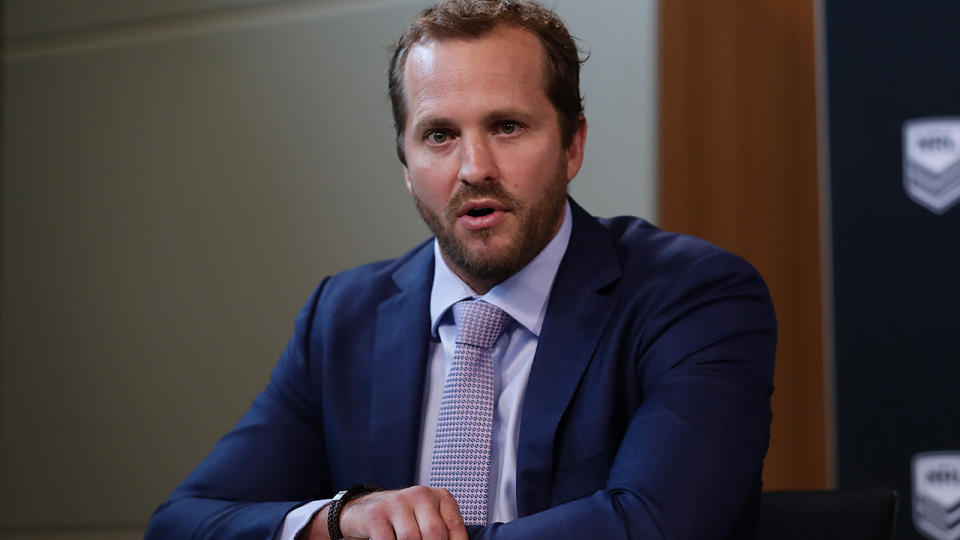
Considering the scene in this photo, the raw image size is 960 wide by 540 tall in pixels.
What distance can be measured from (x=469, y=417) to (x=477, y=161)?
33 centimetres

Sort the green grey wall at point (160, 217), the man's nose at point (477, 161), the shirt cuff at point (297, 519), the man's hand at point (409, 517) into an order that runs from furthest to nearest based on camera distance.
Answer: the green grey wall at point (160, 217) < the man's nose at point (477, 161) < the shirt cuff at point (297, 519) < the man's hand at point (409, 517)

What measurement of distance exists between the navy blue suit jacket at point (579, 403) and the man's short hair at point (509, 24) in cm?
16

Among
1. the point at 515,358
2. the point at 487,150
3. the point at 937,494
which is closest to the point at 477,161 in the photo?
the point at 487,150

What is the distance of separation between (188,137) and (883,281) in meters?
1.65

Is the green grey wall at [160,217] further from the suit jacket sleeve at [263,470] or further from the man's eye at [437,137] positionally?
the man's eye at [437,137]

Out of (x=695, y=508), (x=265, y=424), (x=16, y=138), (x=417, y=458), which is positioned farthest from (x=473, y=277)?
(x=16, y=138)

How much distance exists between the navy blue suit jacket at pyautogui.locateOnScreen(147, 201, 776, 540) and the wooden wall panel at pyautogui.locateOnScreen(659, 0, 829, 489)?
0.66 metres

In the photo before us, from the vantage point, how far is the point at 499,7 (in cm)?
144

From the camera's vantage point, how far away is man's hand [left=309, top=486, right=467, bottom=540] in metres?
1.08

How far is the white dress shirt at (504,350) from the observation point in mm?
1299

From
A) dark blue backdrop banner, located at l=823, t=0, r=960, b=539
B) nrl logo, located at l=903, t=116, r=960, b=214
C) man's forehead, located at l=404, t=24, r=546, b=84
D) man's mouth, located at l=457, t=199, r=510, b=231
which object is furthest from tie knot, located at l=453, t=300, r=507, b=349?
nrl logo, located at l=903, t=116, r=960, b=214

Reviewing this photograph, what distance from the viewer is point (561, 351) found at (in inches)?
51.8

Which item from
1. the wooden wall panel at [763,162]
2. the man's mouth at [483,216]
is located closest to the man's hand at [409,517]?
the man's mouth at [483,216]

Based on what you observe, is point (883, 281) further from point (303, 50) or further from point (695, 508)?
point (303, 50)
